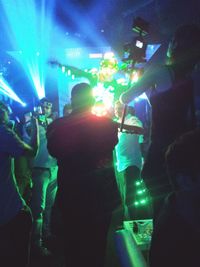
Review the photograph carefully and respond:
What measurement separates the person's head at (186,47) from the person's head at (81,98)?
1052mm

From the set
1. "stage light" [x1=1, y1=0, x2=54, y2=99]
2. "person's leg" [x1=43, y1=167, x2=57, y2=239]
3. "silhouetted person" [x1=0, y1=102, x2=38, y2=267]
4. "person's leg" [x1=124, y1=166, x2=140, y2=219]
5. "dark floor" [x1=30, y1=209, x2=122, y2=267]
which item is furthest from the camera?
"stage light" [x1=1, y1=0, x2=54, y2=99]

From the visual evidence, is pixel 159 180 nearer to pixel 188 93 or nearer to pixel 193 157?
Result: pixel 188 93

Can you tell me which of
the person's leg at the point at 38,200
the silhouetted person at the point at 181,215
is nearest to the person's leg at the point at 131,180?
the person's leg at the point at 38,200

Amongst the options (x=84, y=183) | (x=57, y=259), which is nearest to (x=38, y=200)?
(x=57, y=259)

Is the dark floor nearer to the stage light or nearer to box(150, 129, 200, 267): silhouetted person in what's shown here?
box(150, 129, 200, 267): silhouetted person

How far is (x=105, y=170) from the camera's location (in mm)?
3314

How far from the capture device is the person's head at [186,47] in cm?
254

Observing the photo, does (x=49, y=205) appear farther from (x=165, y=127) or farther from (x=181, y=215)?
(x=181, y=215)

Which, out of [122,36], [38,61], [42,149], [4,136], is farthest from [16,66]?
[4,136]

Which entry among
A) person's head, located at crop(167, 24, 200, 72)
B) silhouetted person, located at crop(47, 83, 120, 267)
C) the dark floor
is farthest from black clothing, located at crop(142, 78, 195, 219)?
the dark floor

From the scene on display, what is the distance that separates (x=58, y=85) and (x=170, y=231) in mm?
15261

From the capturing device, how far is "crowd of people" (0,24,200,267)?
149cm

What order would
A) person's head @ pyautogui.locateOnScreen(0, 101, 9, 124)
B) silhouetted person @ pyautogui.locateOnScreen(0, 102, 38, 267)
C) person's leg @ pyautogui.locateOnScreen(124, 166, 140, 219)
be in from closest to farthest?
silhouetted person @ pyautogui.locateOnScreen(0, 102, 38, 267) → person's head @ pyautogui.locateOnScreen(0, 101, 9, 124) → person's leg @ pyautogui.locateOnScreen(124, 166, 140, 219)

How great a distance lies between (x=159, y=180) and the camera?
2.66m
